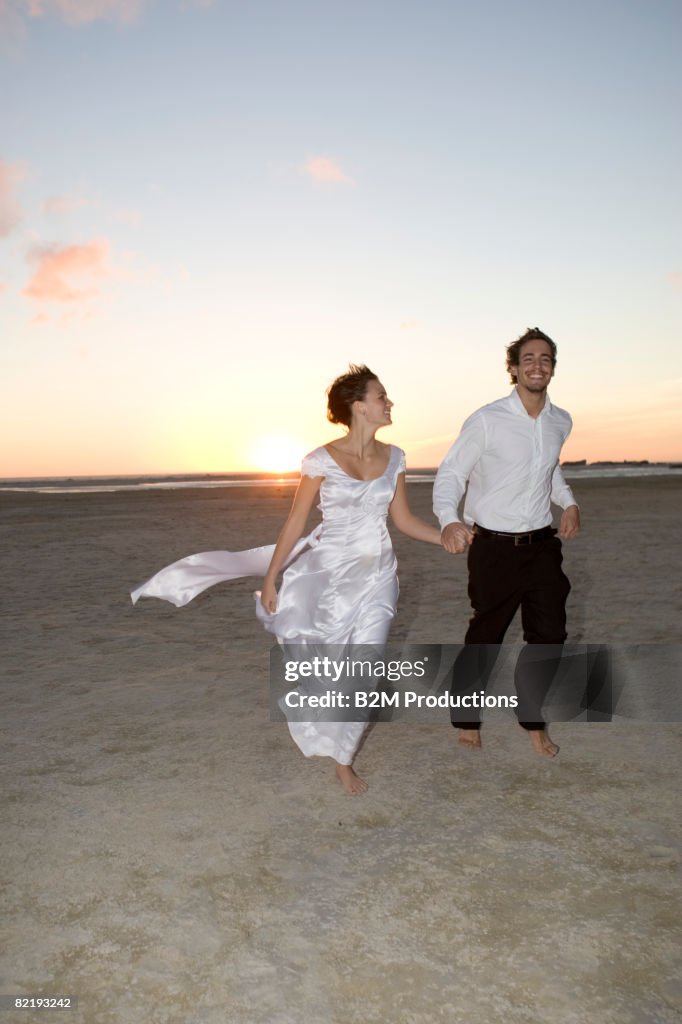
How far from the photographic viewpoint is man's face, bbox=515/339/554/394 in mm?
4738

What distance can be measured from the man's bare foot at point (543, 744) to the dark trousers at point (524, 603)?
4 centimetres

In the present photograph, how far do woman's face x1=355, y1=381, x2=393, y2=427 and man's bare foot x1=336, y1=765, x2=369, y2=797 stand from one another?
191cm

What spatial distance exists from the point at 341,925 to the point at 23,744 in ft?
9.14

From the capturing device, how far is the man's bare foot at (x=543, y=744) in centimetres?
478

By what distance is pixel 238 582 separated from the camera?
38.4 feet

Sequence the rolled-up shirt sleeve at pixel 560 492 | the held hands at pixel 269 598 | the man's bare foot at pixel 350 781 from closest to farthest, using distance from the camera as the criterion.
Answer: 1. the man's bare foot at pixel 350 781
2. the held hands at pixel 269 598
3. the rolled-up shirt sleeve at pixel 560 492

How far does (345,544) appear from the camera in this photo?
4.68 m

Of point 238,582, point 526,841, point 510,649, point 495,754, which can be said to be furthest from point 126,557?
point 526,841

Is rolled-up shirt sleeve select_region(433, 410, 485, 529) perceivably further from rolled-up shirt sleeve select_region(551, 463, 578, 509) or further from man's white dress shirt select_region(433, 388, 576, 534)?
rolled-up shirt sleeve select_region(551, 463, 578, 509)

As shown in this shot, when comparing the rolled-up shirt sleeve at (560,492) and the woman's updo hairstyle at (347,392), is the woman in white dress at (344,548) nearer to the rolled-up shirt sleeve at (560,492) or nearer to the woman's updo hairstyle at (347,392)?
the woman's updo hairstyle at (347,392)

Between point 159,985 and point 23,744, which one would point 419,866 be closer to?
point 159,985

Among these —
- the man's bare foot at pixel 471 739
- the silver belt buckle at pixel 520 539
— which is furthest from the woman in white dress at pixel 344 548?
the man's bare foot at pixel 471 739

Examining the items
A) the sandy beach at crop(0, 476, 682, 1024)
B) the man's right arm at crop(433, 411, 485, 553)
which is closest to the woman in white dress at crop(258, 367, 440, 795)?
the man's right arm at crop(433, 411, 485, 553)

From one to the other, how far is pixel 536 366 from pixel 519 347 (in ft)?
0.65
